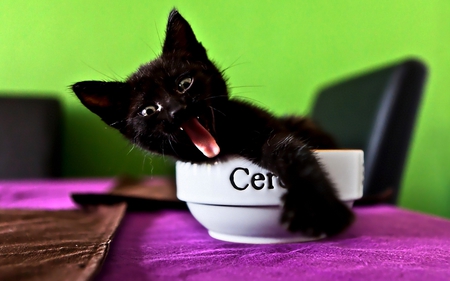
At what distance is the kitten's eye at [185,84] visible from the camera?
1.89ft

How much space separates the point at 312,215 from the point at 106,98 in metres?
0.36

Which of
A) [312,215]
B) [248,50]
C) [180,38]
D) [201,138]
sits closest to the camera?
[312,215]

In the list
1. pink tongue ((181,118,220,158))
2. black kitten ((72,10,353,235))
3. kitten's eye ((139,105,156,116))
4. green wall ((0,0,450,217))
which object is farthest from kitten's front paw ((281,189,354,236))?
green wall ((0,0,450,217))

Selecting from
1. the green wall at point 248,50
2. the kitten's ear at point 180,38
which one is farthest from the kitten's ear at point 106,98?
the green wall at point 248,50

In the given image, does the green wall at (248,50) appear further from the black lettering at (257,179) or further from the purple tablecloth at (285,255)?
the black lettering at (257,179)

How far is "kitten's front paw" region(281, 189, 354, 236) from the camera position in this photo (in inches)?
15.5

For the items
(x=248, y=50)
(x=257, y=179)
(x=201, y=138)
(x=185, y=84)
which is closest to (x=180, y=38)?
(x=185, y=84)

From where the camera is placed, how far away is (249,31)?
1.60 m

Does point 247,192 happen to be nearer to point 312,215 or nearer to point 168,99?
point 312,215

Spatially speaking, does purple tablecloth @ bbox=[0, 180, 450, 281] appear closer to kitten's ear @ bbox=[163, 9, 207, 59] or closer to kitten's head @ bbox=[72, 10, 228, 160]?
kitten's head @ bbox=[72, 10, 228, 160]

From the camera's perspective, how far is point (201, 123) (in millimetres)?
539

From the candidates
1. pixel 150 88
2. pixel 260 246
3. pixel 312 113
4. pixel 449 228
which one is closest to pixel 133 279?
pixel 260 246

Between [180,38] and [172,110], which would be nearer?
[172,110]

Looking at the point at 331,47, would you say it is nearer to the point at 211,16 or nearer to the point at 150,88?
the point at 211,16
